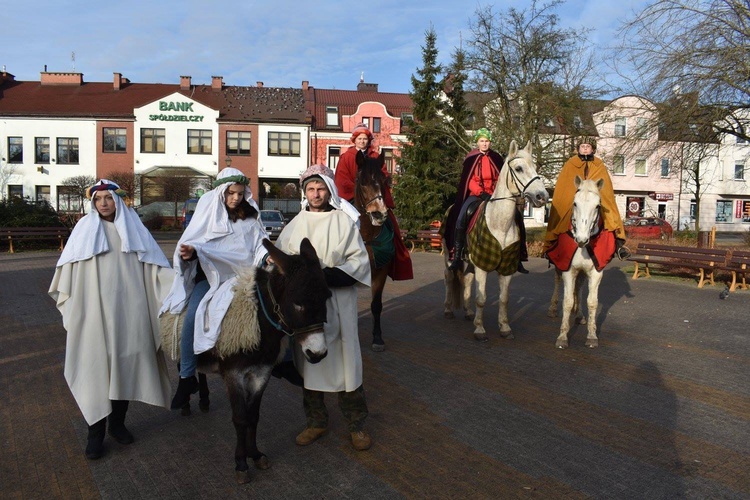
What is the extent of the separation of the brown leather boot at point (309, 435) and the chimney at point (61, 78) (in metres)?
50.2

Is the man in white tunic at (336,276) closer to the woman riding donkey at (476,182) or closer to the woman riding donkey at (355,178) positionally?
the woman riding donkey at (355,178)

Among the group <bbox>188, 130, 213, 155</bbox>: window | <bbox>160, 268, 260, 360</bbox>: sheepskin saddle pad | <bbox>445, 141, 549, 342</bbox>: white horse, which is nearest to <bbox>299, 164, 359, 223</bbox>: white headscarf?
<bbox>160, 268, 260, 360</bbox>: sheepskin saddle pad

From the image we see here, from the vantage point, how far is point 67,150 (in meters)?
42.6

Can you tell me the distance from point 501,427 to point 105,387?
10.6 ft

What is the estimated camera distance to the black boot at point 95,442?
13.8 ft

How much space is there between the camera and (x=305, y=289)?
3.42 metres

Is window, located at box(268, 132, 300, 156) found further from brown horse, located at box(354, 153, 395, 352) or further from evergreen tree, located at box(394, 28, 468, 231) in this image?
brown horse, located at box(354, 153, 395, 352)

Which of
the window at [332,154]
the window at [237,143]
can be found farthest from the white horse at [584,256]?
the window at [237,143]

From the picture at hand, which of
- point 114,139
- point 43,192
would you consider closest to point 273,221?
point 114,139

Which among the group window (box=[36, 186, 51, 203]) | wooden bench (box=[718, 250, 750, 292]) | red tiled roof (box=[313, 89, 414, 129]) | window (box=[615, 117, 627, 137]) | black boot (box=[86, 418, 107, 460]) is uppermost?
red tiled roof (box=[313, 89, 414, 129])

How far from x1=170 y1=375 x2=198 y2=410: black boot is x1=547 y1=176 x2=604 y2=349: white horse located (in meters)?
4.82

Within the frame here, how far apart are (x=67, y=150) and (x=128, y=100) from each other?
240 inches

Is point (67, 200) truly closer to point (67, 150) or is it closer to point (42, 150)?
point (67, 150)

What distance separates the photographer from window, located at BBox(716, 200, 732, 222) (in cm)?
5047
